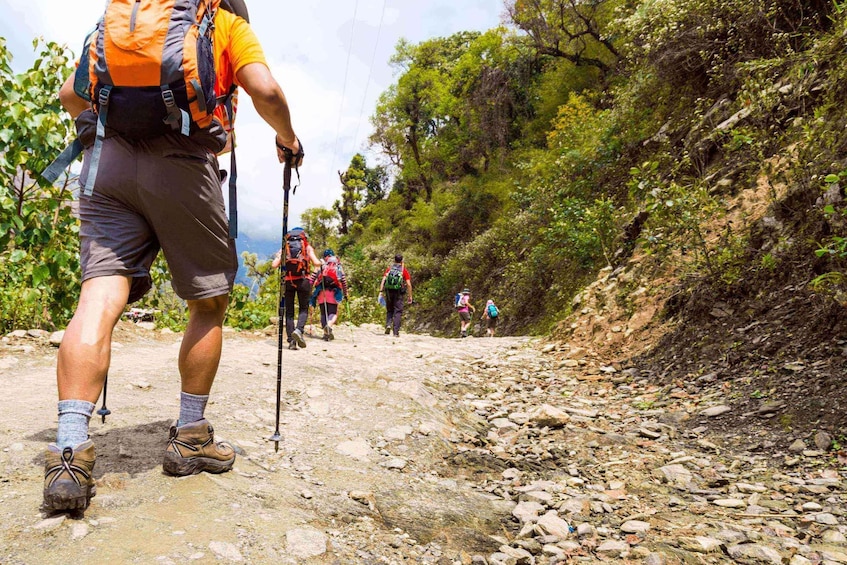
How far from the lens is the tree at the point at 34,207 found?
5836 mm

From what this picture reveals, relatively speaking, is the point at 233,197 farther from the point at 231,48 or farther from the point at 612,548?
the point at 612,548

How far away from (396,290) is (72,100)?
10971 mm

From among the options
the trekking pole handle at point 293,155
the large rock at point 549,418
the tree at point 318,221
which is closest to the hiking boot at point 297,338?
the large rock at point 549,418

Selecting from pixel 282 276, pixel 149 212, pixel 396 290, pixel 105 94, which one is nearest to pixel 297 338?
pixel 396 290

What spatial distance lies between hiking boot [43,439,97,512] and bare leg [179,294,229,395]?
60 centimetres

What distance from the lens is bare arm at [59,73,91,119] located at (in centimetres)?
258

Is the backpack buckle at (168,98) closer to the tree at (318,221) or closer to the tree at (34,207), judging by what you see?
the tree at (34,207)

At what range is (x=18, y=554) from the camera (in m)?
1.81

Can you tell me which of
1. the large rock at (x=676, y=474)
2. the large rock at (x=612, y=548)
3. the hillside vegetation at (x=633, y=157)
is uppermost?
the hillside vegetation at (x=633, y=157)

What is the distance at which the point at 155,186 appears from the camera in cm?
233

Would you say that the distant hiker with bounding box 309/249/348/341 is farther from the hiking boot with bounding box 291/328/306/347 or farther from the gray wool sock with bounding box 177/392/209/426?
the gray wool sock with bounding box 177/392/209/426

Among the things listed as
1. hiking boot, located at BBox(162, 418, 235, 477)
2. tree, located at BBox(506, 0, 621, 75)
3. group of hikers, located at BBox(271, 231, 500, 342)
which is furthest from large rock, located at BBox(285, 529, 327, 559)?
tree, located at BBox(506, 0, 621, 75)

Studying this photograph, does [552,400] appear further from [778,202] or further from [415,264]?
[415,264]

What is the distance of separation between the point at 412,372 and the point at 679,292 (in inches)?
140
